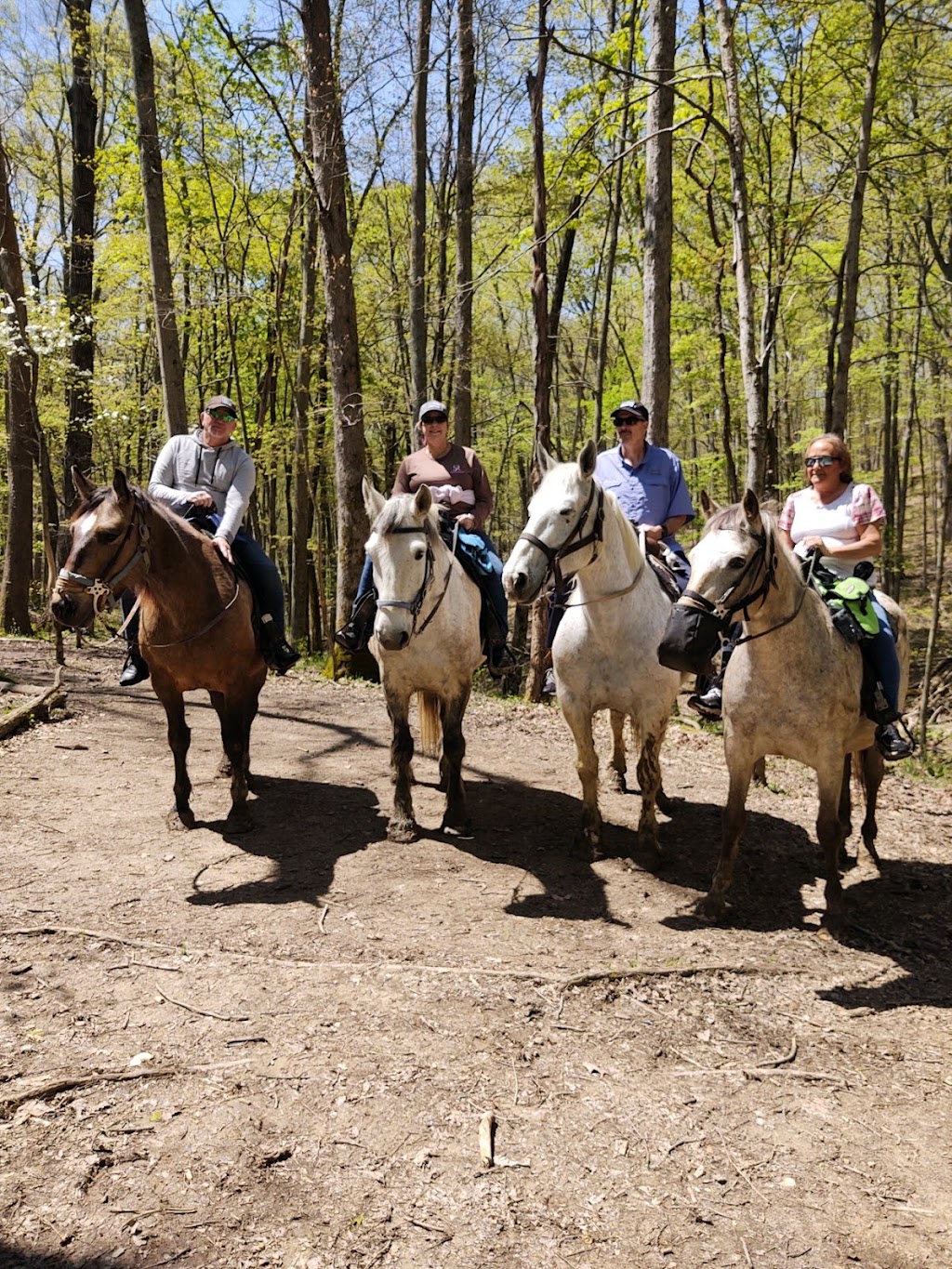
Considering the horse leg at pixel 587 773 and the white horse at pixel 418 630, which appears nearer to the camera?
the white horse at pixel 418 630

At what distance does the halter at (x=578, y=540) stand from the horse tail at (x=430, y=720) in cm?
177

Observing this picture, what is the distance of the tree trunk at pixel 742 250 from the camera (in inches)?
292

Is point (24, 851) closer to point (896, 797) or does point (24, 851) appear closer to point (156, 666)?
point (156, 666)

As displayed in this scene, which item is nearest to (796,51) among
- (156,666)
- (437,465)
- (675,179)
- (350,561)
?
(675,179)

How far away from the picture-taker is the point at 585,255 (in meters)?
23.8

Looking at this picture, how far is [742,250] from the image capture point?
301 inches

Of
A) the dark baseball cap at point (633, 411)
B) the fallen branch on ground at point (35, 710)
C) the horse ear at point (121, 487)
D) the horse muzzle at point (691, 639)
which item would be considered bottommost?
the fallen branch on ground at point (35, 710)

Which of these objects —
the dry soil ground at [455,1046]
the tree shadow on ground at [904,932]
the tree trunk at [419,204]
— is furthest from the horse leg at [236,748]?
the tree trunk at [419,204]

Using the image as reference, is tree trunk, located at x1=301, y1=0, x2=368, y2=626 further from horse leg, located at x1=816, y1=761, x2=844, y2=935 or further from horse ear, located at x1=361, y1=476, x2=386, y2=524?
horse leg, located at x1=816, y1=761, x2=844, y2=935

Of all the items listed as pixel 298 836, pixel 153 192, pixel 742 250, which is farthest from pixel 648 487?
pixel 153 192

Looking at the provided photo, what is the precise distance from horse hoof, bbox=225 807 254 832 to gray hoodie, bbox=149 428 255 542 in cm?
206

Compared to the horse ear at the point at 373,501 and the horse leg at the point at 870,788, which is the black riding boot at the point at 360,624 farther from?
the horse leg at the point at 870,788

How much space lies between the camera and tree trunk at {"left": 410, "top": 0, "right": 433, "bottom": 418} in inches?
549

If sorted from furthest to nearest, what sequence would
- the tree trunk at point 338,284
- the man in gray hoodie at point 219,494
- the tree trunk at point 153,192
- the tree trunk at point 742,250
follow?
1. the tree trunk at point 153,192
2. the tree trunk at point 338,284
3. the tree trunk at point 742,250
4. the man in gray hoodie at point 219,494
